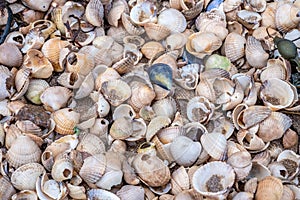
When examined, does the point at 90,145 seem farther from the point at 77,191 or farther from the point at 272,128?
the point at 272,128

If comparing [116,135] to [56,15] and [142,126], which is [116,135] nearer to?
[142,126]

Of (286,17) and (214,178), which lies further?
(286,17)

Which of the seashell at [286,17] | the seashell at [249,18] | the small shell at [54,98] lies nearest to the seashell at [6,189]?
the small shell at [54,98]

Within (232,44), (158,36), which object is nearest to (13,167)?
(158,36)

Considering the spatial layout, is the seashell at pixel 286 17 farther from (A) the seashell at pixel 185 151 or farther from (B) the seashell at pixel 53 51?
(B) the seashell at pixel 53 51

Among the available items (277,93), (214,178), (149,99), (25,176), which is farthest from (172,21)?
(25,176)

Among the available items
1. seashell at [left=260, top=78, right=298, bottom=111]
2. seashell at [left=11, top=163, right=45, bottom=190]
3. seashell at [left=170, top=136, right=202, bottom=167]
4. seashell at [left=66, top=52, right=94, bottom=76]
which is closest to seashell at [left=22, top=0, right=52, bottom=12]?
seashell at [left=66, top=52, right=94, bottom=76]

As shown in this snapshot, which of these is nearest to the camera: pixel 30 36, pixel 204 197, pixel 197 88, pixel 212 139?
pixel 204 197
